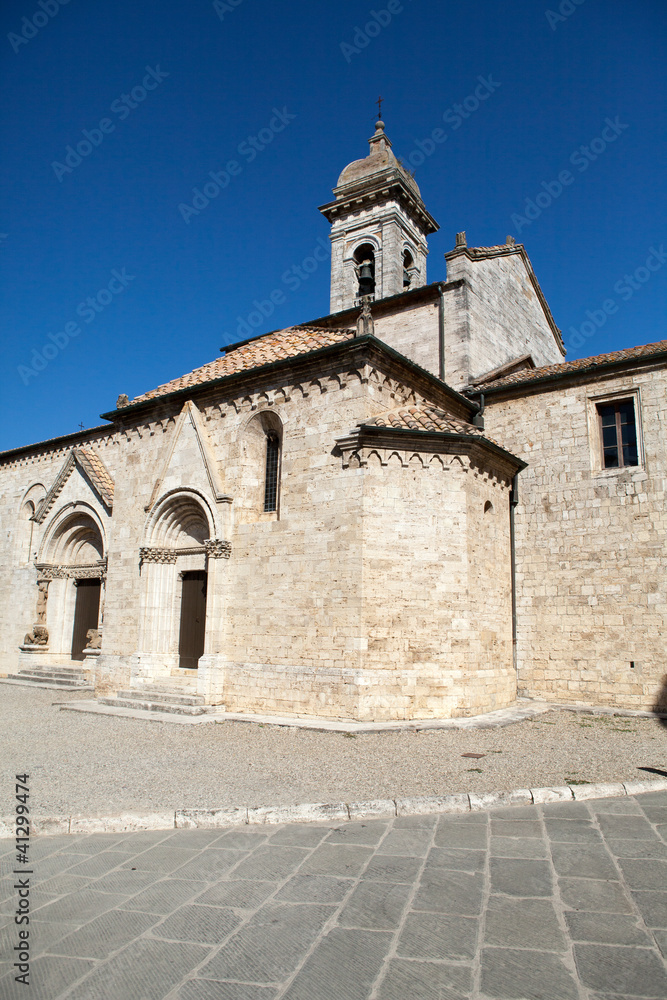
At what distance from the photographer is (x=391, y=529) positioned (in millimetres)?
12539

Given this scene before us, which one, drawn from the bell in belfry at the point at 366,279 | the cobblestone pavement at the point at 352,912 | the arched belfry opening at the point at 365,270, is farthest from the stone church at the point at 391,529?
the cobblestone pavement at the point at 352,912

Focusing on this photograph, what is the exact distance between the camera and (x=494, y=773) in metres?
8.05

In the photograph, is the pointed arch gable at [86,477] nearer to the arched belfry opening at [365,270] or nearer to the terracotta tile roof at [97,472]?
the terracotta tile roof at [97,472]

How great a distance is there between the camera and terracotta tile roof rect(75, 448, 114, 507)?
2101cm

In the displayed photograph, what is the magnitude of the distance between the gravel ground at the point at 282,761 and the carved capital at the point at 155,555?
4.52m

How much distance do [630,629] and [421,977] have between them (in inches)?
483

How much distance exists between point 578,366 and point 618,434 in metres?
2.09

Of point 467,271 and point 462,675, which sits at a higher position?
point 467,271

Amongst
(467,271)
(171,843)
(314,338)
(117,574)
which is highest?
(467,271)

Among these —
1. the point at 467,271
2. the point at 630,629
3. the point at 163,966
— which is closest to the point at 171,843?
the point at 163,966

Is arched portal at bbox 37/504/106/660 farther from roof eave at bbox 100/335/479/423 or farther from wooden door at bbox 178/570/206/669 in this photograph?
wooden door at bbox 178/570/206/669

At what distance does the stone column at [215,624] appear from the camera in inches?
542

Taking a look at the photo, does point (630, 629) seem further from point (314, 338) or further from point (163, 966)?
point (163, 966)

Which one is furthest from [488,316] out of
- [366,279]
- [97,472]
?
[97,472]
